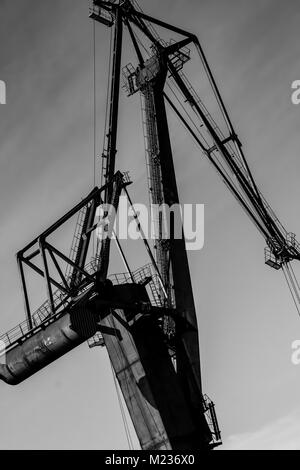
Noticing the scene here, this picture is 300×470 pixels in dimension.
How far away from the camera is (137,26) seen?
31.9m

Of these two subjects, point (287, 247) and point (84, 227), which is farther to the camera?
point (287, 247)

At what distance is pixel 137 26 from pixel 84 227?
12039mm

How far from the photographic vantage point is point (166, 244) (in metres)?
28.5

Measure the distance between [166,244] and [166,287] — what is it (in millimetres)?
2122
